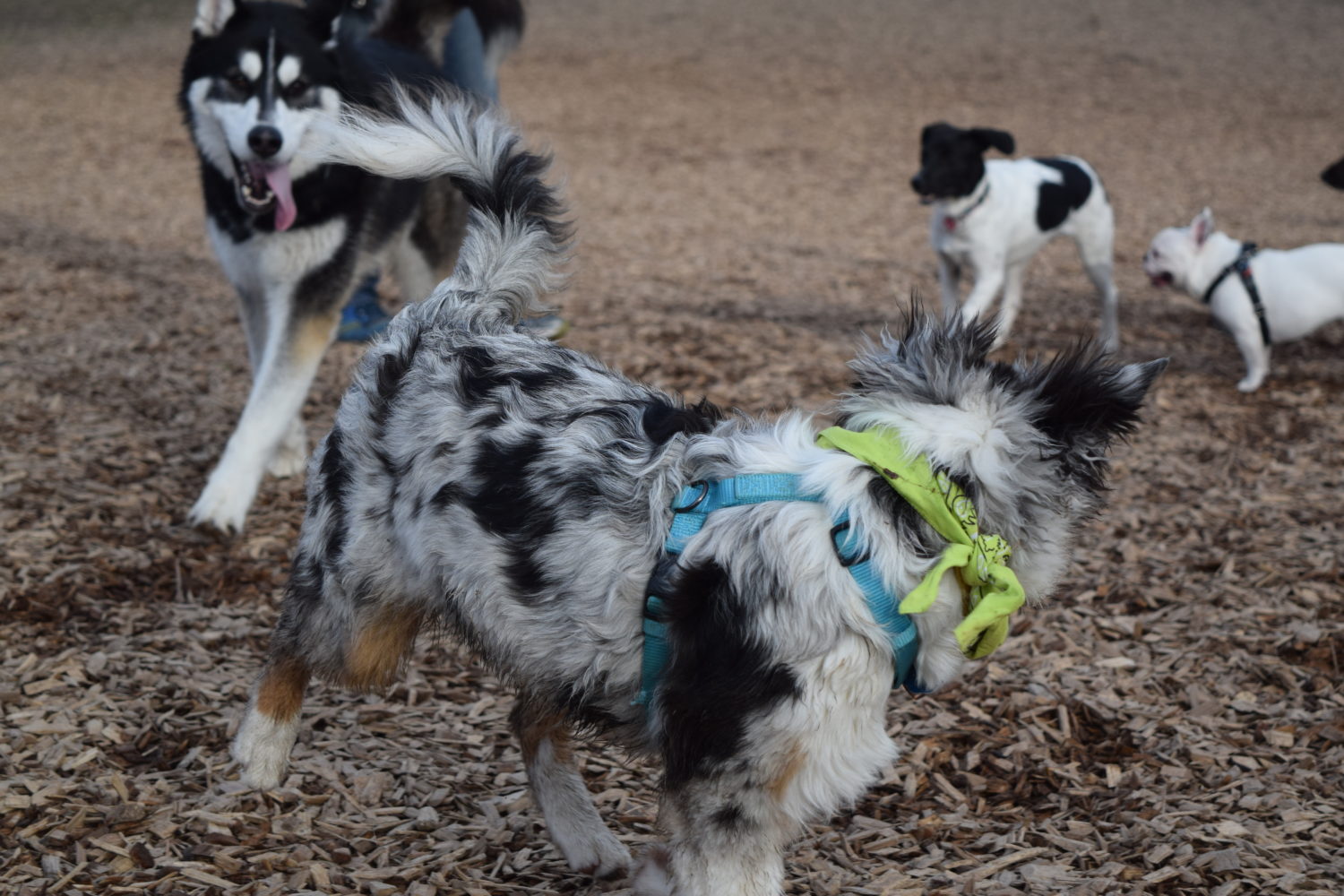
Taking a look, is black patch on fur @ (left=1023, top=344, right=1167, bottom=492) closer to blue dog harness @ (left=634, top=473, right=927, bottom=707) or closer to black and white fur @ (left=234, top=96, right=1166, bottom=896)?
black and white fur @ (left=234, top=96, right=1166, bottom=896)

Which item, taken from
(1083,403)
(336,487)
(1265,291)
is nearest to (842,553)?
(1083,403)

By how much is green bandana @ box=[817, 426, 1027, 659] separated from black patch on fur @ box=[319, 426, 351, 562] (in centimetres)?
126

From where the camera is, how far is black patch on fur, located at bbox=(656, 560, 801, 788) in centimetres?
208

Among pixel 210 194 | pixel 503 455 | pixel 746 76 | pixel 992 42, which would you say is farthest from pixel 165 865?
pixel 992 42

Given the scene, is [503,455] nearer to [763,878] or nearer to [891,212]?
[763,878]

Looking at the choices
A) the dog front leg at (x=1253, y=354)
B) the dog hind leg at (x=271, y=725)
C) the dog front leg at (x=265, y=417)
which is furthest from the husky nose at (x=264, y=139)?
the dog front leg at (x=1253, y=354)

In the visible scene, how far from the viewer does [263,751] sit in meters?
3.03

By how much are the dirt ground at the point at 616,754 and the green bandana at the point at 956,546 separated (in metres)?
0.98

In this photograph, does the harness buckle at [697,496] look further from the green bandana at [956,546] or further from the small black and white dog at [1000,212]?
the small black and white dog at [1000,212]

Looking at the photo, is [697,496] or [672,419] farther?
[672,419]

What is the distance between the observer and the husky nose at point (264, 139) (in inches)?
188

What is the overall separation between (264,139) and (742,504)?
342cm

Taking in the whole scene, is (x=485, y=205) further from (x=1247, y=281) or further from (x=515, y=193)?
(x=1247, y=281)

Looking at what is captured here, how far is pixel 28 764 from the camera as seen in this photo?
303 cm
